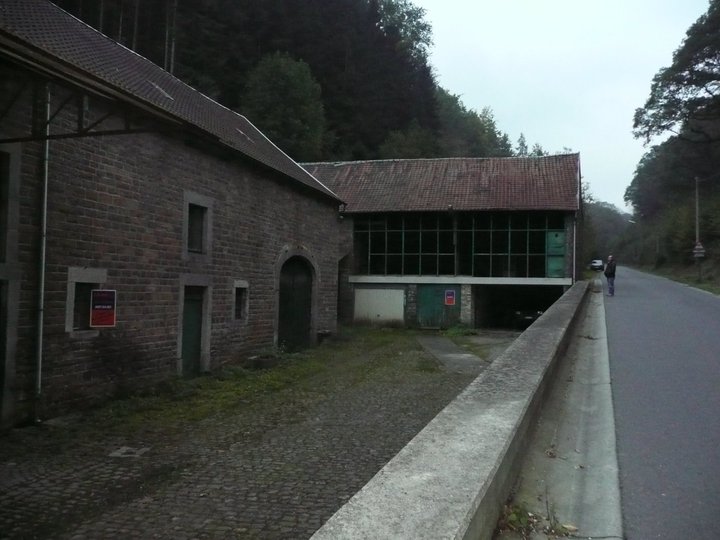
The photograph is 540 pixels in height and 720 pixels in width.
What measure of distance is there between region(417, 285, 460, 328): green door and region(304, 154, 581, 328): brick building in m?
0.05

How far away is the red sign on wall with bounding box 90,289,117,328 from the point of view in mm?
9742

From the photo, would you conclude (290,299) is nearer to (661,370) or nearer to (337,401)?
(337,401)

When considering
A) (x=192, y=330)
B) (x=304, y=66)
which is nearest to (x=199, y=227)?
(x=192, y=330)

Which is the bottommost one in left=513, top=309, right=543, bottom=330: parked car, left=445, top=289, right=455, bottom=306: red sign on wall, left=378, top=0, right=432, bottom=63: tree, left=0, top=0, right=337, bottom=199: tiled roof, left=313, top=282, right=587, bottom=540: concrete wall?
left=513, top=309, right=543, bottom=330: parked car

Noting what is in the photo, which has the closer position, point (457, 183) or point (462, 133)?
point (457, 183)

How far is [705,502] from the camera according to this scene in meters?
3.38

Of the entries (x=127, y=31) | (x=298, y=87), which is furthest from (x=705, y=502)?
(x=298, y=87)

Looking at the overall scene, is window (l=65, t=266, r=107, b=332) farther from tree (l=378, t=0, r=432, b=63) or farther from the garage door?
tree (l=378, t=0, r=432, b=63)

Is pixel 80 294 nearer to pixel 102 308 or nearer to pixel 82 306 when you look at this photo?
pixel 82 306

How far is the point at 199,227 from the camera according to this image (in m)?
13.3

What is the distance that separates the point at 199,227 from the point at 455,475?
456 inches

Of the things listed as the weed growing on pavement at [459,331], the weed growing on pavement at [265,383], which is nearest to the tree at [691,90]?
the weed growing on pavement at [459,331]

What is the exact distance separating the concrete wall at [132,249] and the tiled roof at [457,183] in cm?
1155

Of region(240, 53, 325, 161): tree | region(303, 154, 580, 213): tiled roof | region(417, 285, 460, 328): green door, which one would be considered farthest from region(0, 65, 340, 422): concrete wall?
region(240, 53, 325, 161): tree
